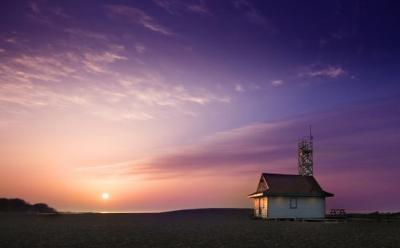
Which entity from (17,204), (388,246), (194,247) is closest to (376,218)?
(388,246)

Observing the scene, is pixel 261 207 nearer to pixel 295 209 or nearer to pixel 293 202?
pixel 293 202

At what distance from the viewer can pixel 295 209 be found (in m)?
58.3

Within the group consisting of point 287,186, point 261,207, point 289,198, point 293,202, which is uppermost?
point 287,186

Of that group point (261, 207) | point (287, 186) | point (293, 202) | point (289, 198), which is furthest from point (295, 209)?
point (261, 207)

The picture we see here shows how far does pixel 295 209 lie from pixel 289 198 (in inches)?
62.9

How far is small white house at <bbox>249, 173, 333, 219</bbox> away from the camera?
57906mm

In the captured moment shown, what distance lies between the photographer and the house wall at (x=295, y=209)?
190ft

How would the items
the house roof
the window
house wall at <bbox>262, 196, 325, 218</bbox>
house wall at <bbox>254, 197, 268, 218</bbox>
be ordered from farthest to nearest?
Answer: 1. house wall at <bbox>254, 197, 268, 218</bbox>
2. the window
3. the house roof
4. house wall at <bbox>262, 196, 325, 218</bbox>

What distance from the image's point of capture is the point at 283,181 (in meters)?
60.2

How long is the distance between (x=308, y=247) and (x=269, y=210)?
119 feet

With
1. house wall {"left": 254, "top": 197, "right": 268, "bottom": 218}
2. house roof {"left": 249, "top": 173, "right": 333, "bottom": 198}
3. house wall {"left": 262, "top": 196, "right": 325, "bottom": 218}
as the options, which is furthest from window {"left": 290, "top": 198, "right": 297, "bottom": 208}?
house wall {"left": 254, "top": 197, "right": 268, "bottom": 218}

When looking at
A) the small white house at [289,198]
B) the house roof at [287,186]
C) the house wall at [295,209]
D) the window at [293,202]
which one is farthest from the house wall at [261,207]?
the window at [293,202]

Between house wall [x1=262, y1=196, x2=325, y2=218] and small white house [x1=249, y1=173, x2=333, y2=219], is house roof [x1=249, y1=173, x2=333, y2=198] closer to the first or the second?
small white house [x1=249, y1=173, x2=333, y2=219]

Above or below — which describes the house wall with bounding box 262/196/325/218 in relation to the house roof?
below
